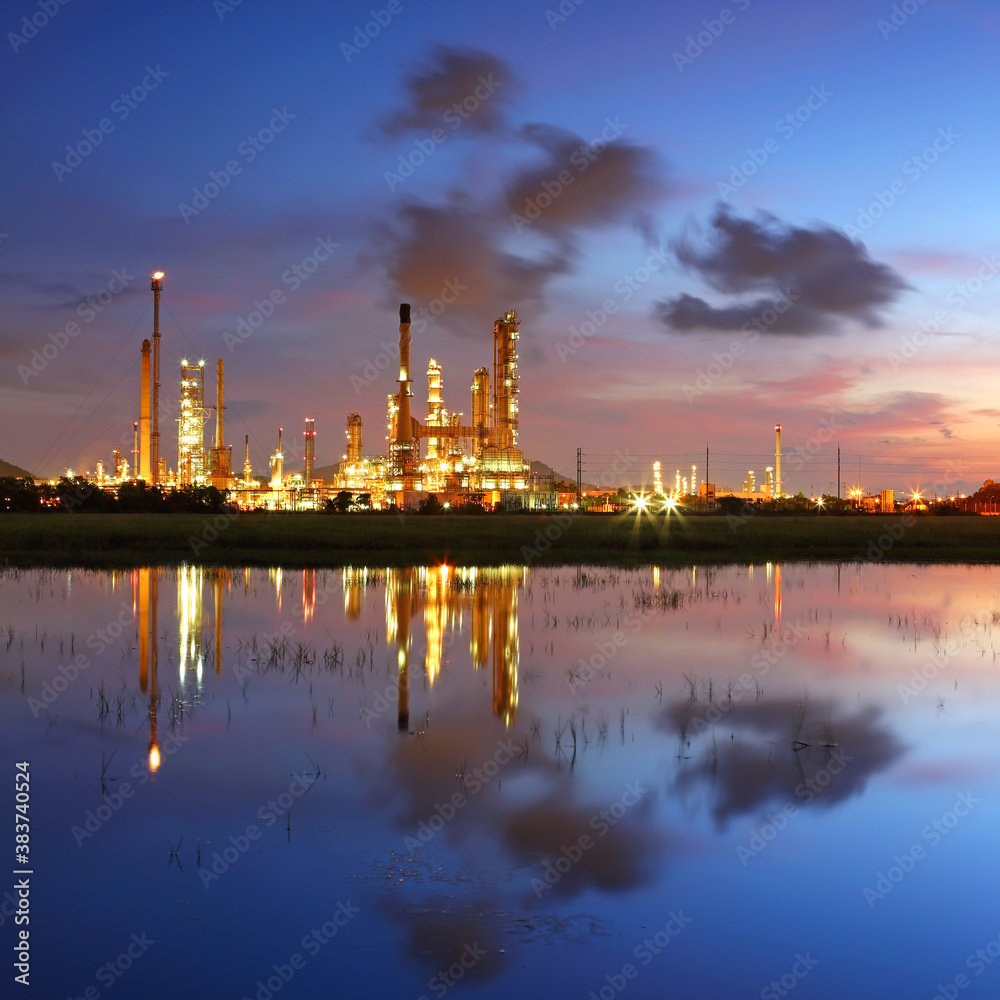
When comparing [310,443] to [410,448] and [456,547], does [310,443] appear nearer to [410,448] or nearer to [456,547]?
[410,448]

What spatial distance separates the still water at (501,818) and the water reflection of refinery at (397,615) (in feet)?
0.49

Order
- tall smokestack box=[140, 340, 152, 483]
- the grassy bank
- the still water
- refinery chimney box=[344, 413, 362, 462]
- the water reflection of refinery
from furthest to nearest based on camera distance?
refinery chimney box=[344, 413, 362, 462], tall smokestack box=[140, 340, 152, 483], the grassy bank, the water reflection of refinery, the still water

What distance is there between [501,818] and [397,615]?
11750mm

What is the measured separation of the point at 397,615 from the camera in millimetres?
18484

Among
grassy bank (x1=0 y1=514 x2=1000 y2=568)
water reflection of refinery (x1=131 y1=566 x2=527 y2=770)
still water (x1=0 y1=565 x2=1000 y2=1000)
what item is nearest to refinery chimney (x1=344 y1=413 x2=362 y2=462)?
grassy bank (x1=0 y1=514 x2=1000 y2=568)

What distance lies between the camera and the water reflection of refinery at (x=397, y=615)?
12.0 m

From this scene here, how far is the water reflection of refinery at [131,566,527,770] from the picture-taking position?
12.0 meters

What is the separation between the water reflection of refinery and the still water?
5.9 inches

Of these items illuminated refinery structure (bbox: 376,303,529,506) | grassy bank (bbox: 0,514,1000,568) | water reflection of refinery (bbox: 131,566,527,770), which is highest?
illuminated refinery structure (bbox: 376,303,529,506)

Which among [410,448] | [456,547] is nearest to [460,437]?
→ [410,448]

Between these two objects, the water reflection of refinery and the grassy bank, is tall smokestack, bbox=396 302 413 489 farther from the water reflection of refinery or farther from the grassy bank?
the water reflection of refinery

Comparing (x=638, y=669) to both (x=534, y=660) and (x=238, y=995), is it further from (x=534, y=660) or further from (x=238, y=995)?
(x=238, y=995)

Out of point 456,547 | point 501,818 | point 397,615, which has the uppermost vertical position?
point 456,547

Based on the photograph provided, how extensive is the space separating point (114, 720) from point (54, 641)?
227 inches
